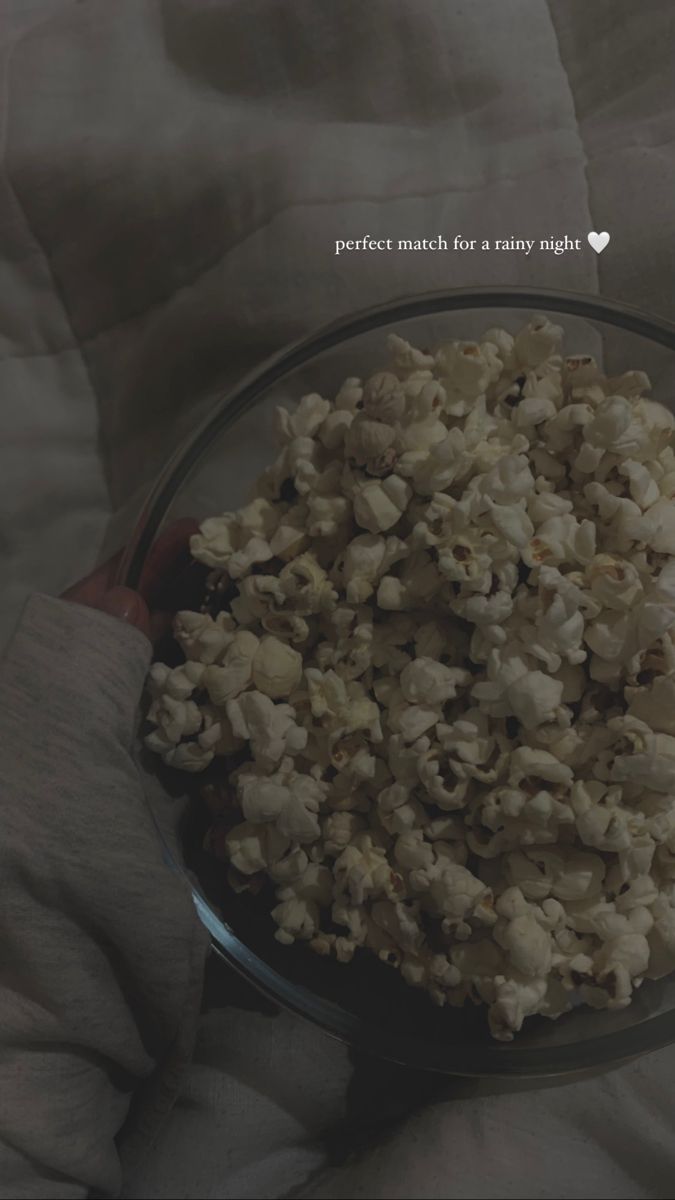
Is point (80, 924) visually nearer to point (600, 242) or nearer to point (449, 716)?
point (449, 716)

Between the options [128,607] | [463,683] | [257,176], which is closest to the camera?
[463,683]

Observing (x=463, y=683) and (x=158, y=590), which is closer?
(x=463, y=683)

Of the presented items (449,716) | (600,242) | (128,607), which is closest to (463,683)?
(449,716)

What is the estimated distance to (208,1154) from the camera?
22.2 inches

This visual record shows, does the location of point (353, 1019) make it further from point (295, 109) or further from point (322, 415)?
point (295, 109)

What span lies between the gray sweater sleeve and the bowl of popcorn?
0.03 m

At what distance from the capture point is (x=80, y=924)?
1.87 feet

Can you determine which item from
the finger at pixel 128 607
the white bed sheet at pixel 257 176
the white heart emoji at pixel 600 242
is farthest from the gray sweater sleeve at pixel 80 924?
the white heart emoji at pixel 600 242

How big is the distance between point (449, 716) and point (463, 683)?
2cm

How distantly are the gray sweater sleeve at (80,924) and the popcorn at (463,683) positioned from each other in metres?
0.05

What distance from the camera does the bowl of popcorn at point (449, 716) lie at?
1.63 ft

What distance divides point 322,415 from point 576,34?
1.27 feet

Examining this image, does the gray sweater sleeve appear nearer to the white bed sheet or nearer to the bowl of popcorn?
the bowl of popcorn

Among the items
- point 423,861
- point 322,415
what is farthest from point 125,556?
point 423,861
